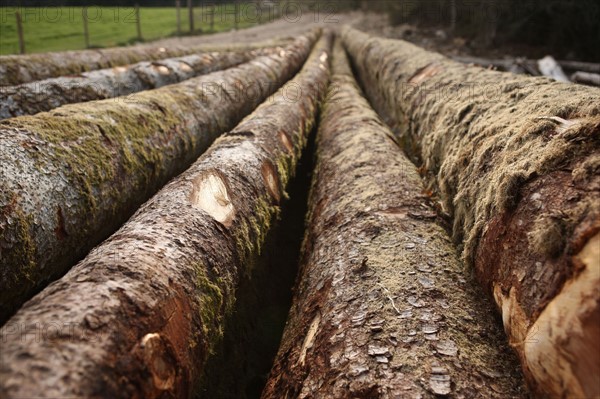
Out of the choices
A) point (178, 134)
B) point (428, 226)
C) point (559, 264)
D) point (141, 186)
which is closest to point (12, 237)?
point (141, 186)

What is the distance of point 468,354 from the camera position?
151cm

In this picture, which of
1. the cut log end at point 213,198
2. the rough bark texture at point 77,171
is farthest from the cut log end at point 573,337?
the rough bark texture at point 77,171

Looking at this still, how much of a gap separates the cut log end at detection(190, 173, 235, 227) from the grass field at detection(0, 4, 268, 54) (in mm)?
10321

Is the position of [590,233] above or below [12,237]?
above

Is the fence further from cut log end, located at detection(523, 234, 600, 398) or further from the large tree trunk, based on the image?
cut log end, located at detection(523, 234, 600, 398)

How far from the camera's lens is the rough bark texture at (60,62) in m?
5.32

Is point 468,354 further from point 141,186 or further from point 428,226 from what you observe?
point 141,186

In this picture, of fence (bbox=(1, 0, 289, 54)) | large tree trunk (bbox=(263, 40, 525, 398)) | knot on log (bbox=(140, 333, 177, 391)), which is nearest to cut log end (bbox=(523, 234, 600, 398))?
large tree trunk (bbox=(263, 40, 525, 398))

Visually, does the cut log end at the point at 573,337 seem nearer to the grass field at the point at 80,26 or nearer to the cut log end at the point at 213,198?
the cut log end at the point at 213,198

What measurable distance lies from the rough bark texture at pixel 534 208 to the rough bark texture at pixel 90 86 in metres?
3.84

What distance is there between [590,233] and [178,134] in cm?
322

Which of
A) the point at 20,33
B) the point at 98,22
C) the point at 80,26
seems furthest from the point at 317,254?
the point at 98,22

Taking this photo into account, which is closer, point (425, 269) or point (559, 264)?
point (559, 264)

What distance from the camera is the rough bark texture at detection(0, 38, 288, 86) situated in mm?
5324
